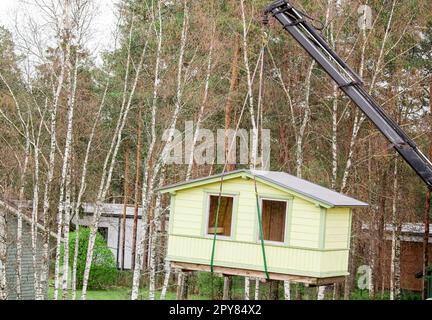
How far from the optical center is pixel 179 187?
1346 centimetres

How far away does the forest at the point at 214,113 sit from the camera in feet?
62.4

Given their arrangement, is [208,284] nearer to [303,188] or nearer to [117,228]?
[117,228]

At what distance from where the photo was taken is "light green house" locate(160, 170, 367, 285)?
12703mm

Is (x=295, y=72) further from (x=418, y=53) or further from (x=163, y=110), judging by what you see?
(x=418, y=53)

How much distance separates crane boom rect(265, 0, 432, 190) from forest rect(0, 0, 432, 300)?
162 inches

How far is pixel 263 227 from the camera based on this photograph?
13148 mm

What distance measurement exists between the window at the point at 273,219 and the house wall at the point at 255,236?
140 millimetres

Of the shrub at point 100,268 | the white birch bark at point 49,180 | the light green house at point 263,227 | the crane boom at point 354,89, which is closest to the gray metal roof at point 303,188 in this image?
the light green house at point 263,227

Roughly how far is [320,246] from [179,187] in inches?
92.1

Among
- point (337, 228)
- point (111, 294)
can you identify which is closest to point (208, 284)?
point (111, 294)

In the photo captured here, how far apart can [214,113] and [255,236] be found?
34.7 feet

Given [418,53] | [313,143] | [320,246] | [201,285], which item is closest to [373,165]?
[313,143]

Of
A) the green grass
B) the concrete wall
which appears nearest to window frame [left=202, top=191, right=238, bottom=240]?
the green grass

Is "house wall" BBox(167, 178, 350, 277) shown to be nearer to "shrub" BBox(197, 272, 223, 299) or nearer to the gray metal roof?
the gray metal roof
